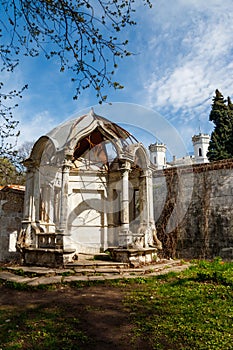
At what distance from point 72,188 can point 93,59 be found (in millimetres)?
7696

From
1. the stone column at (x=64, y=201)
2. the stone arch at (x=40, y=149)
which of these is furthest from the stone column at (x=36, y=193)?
the stone column at (x=64, y=201)

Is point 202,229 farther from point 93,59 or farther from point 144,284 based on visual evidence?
point 93,59

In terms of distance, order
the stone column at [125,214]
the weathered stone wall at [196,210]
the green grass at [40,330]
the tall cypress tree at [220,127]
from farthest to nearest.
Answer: the tall cypress tree at [220,127] → the weathered stone wall at [196,210] → the stone column at [125,214] → the green grass at [40,330]

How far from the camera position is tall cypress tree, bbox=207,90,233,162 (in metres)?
18.6

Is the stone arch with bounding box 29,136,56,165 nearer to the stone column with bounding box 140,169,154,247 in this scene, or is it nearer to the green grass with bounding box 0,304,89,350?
the stone column with bounding box 140,169,154,247

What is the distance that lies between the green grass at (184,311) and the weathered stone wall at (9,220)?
5.87 m

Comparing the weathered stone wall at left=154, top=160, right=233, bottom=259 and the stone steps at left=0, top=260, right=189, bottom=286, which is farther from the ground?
the weathered stone wall at left=154, top=160, right=233, bottom=259

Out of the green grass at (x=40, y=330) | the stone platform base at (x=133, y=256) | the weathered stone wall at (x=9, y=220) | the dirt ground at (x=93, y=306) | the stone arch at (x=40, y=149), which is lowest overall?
the dirt ground at (x=93, y=306)

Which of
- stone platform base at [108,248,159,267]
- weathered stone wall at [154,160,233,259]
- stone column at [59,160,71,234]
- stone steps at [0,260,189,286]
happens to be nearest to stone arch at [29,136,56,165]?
stone column at [59,160,71,234]

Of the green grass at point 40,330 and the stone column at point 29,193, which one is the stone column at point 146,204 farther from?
the green grass at point 40,330

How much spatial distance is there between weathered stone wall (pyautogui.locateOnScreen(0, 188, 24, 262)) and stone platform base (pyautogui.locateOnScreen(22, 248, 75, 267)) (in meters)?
1.70

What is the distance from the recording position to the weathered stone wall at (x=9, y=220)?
379 inches

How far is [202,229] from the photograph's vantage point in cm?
1226

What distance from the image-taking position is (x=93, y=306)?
14.4 feet
